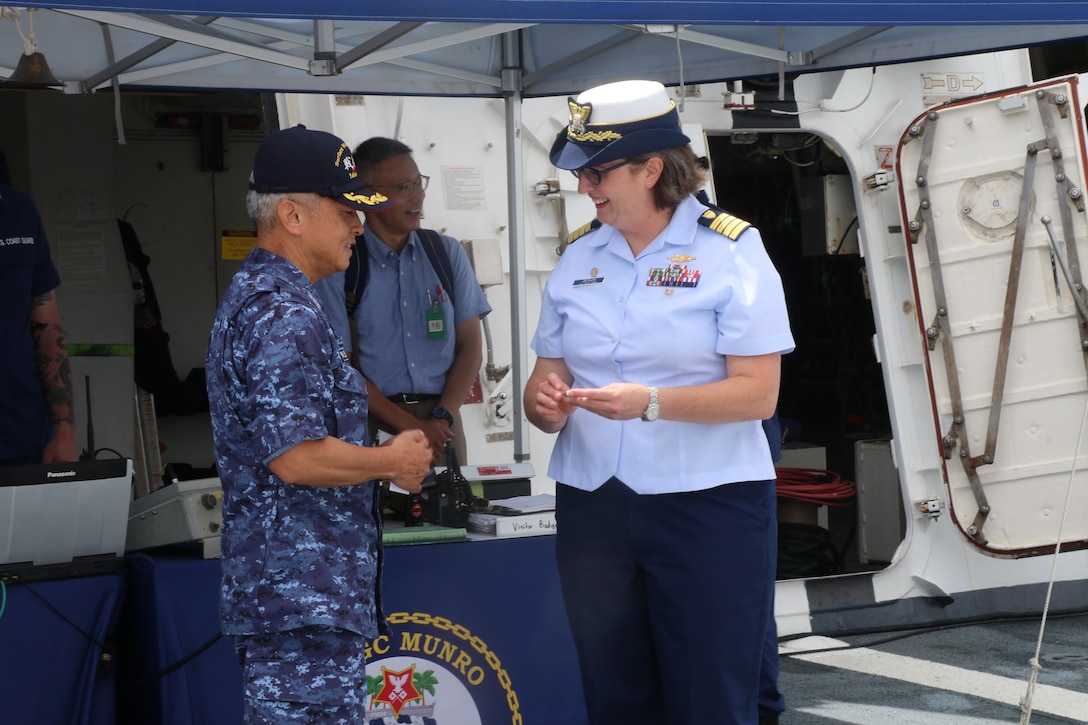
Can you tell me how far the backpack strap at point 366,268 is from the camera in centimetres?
423

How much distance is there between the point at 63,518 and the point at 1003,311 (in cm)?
424

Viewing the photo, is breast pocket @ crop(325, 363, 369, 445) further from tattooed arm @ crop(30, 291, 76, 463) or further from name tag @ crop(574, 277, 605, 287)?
tattooed arm @ crop(30, 291, 76, 463)

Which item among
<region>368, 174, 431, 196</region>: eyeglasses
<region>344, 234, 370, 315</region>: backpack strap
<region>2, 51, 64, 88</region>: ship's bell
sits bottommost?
<region>344, 234, 370, 315</region>: backpack strap

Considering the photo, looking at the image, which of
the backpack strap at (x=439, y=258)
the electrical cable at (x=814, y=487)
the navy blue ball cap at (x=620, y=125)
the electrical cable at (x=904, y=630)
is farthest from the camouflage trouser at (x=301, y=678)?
the electrical cable at (x=814, y=487)

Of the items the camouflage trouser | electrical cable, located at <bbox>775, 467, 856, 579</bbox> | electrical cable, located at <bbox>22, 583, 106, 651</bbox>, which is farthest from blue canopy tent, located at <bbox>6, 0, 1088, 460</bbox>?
electrical cable, located at <bbox>775, 467, 856, 579</bbox>

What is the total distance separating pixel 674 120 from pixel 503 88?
190cm

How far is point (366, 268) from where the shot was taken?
4273 millimetres

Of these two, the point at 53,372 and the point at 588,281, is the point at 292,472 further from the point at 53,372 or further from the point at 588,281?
the point at 53,372

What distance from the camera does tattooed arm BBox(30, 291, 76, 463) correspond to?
3.88 m

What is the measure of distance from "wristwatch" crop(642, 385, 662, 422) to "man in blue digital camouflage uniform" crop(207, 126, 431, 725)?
0.48 m

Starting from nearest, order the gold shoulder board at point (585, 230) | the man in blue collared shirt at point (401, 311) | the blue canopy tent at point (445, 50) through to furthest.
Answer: the gold shoulder board at point (585, 230) → the blue canopy tent at point (445, 50) → the man in blue collared shirt at point (401, 311)

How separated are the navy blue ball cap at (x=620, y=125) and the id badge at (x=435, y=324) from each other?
183 centimetres

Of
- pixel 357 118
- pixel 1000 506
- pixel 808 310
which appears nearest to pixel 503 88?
pixel 357 118

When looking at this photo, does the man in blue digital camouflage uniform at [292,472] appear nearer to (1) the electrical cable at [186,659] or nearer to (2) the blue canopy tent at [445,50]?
(1) the electrical cable at [186,659]
